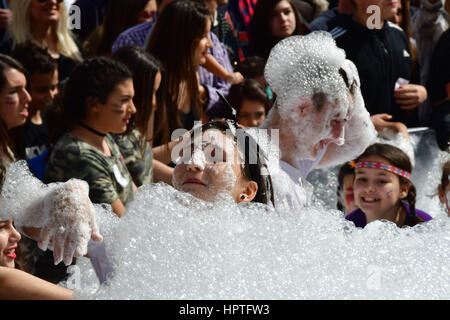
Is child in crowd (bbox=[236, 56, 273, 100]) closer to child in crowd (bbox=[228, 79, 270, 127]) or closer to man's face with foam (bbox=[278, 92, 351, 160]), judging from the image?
child in crowd (bbox=[228, 79, 270, 127])

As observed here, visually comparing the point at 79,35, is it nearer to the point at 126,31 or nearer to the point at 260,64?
the point at 126,31

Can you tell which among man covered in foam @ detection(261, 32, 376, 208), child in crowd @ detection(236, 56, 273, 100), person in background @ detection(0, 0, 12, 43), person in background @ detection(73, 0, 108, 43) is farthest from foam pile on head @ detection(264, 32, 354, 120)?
person in background @ detection(73, 0, 108, 43)

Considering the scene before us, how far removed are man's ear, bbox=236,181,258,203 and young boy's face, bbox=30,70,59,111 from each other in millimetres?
1498

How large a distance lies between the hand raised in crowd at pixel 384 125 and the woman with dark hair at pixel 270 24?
650 mm

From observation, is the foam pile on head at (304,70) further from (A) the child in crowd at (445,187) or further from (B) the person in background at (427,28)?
(B) the person in background at (427,28)

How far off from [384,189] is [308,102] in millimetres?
805

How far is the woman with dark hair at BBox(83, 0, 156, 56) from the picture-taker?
141 inches

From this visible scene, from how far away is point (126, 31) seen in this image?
344 cm

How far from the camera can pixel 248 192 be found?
1899 mm

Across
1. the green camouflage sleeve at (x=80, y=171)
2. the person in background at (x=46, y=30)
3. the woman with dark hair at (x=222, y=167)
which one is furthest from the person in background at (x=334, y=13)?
the woman with dark hair at (x=222, y=167)

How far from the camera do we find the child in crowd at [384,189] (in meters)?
3.00

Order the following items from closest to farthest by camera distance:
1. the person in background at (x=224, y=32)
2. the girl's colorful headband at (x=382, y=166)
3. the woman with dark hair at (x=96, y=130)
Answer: the woman with dark hair at (x=96, y=130), the girl's colorful headband at (x=382, y=166), the person in background at (x=224, y=32)

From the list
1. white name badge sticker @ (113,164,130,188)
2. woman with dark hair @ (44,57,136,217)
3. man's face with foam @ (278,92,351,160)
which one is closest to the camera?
man's face with foam @ (278,92,351,160)

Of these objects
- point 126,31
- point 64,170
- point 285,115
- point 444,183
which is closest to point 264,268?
point 285,115
